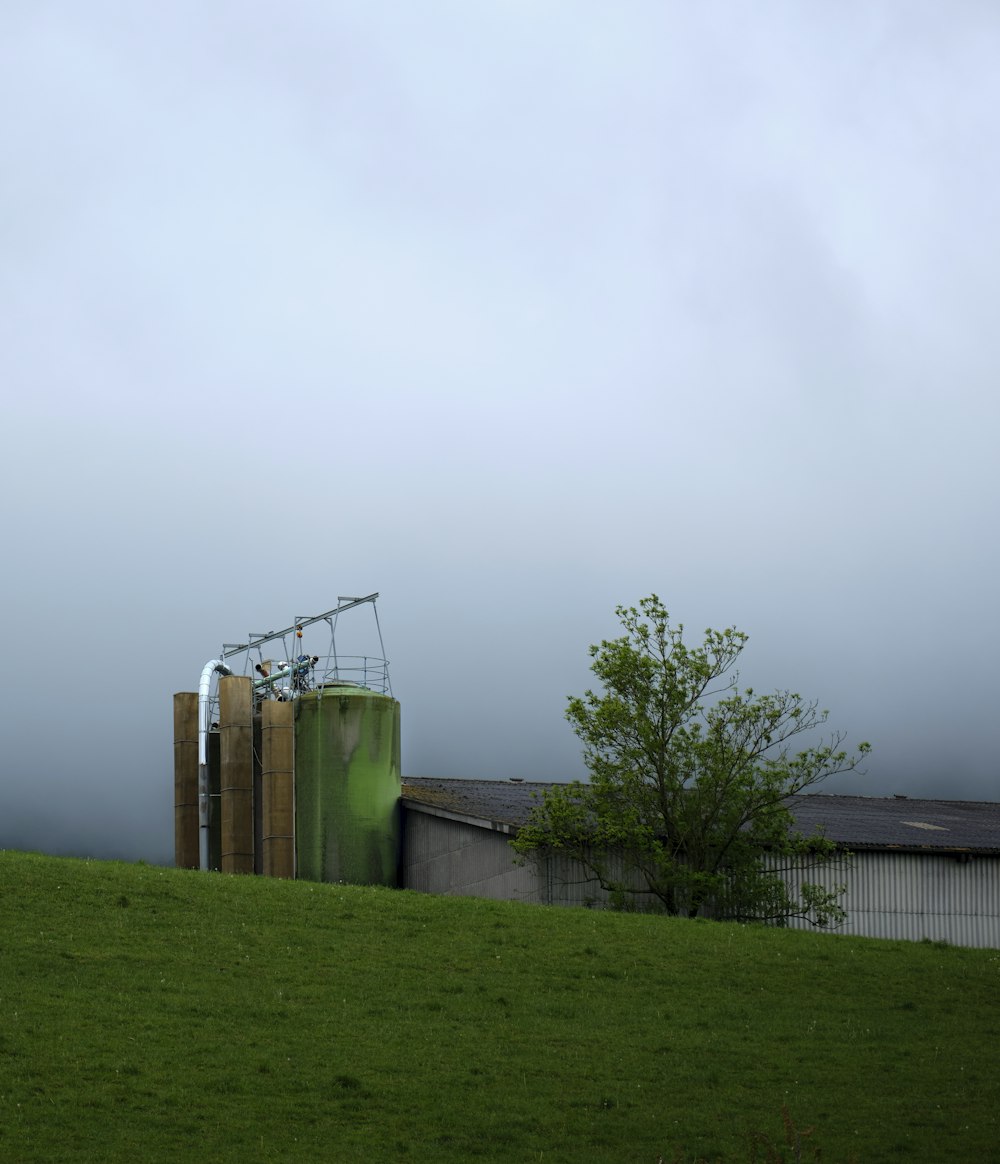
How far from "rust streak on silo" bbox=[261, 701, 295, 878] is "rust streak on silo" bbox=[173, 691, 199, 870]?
2768 mm

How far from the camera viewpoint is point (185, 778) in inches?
1861

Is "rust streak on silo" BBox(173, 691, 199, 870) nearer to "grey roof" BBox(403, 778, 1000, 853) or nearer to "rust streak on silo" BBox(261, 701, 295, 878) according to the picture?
"rust streak on silo" BBox(261, 701, 295, 878)

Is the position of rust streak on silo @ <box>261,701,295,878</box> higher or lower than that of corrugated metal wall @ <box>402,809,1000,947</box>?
higher

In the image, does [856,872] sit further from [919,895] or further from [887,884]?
[919,895]

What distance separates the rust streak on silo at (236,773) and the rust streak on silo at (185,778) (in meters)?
1.43

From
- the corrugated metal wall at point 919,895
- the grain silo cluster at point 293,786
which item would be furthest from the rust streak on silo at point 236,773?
the corrugated metal wall at point 919,895

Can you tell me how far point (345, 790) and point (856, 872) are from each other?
1542cm

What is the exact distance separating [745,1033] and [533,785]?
3226cm

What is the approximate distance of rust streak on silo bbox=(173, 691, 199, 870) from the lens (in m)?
47.0

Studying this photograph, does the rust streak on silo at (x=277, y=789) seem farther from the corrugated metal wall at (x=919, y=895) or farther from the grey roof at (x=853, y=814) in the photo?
the corrugated metal wall at (x=919, y=895)

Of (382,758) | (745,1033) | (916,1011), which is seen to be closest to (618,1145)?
(745,1033)

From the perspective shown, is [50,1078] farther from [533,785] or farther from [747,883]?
[533,785]

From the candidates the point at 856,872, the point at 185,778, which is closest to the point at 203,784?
the point at 185,778

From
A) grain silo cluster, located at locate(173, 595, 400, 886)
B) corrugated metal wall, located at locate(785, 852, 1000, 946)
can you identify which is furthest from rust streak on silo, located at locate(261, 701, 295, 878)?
corrugated metal wall, located at locate(785, 852, 1000, 946)
